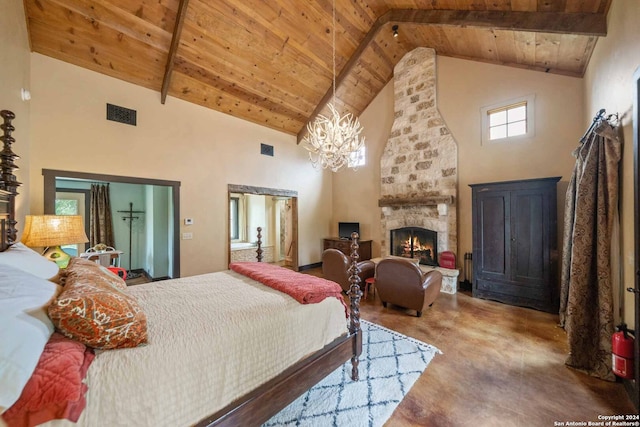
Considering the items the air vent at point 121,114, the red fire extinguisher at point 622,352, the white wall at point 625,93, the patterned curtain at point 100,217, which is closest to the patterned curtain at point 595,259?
the white wall at point 625,93

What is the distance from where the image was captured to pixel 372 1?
13.8ft

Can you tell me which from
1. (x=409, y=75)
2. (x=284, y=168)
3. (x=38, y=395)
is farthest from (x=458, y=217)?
(x=38, y=395)

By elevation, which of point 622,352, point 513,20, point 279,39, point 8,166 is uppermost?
point 279,39

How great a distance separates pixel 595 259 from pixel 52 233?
5475 millimetres

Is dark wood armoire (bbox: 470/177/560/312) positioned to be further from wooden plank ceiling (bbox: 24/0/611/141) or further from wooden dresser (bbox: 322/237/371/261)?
wooden dresser (bbox: 322/237/371/261)

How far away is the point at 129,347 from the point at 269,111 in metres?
5.34

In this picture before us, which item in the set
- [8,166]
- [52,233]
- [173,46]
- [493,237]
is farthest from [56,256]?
[493,237]

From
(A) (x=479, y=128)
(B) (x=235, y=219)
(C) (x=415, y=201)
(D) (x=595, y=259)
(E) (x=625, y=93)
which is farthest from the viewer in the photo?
(B) (x=235, y=219)

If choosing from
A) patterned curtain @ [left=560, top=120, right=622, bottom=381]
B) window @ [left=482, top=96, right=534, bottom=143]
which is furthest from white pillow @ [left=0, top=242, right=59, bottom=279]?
window @ [left=482, top=96, right=534, bottom=143]

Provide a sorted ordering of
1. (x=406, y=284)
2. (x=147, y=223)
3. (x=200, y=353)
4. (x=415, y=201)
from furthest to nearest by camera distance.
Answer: (x=147, y=223) → (x=415, y=201) → (x=406, y=284) → (x=200, y=353)

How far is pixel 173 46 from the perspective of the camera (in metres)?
3.76

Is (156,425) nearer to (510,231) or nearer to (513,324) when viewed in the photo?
(513,324)

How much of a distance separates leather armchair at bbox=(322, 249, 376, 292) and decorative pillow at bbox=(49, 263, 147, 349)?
316cm

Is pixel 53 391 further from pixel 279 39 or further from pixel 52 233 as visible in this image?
pixel 279 39
